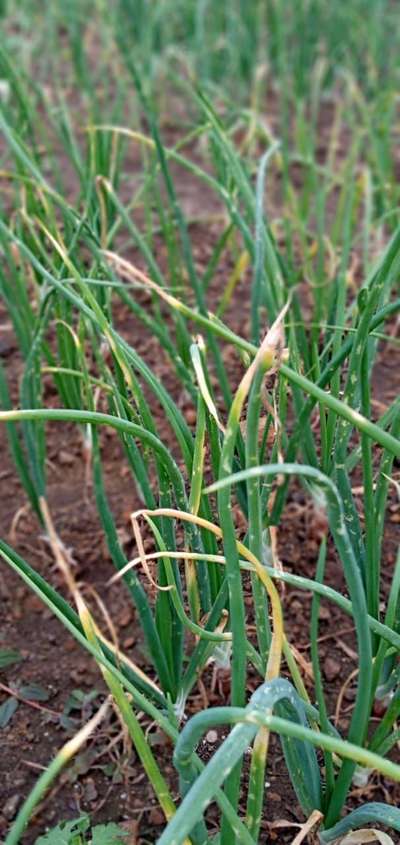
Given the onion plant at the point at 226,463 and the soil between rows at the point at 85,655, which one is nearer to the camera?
the onion plant at the point at 226,463

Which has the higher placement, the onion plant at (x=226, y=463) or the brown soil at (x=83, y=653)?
the onion plant at (x=226, y=463)

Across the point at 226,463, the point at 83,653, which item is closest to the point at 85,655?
the point at 83,653

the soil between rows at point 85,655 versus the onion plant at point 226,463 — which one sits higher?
the onion plant at point 226,463

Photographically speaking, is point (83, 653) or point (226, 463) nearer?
point (226, 463)

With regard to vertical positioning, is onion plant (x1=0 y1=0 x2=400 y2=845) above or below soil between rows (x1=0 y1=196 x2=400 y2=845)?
above

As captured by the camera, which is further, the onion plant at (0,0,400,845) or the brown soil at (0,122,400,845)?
the brown soil at (0,122,400,845)

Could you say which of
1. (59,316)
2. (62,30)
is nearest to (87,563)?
(59,316)

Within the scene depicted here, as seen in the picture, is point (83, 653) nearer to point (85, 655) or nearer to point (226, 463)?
point (85, 655)

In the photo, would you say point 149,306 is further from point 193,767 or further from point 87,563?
point 193,767
